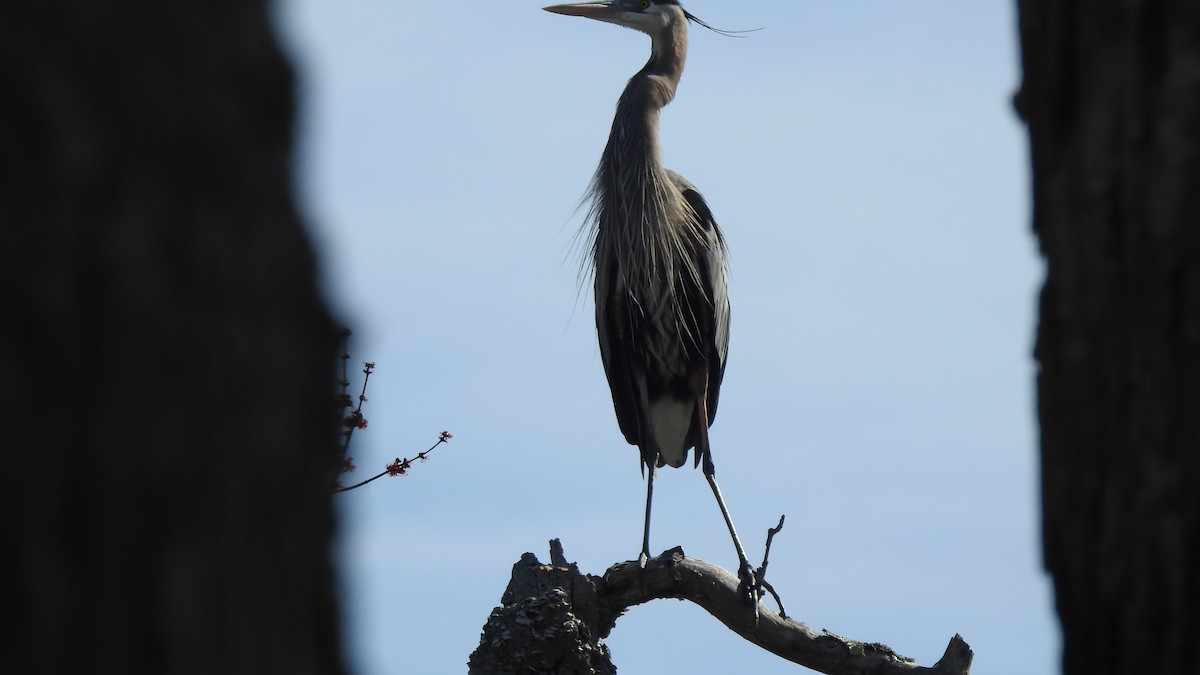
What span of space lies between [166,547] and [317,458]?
0.16m

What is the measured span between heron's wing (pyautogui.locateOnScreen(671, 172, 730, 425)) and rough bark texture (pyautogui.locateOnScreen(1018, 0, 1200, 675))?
6403 millimetres

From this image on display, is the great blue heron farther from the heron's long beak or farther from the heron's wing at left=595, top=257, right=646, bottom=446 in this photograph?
the heron's long beak

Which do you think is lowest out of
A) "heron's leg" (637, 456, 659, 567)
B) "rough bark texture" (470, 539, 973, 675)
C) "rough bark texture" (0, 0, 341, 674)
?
"rough bark texture" (0, 0, 341, 674)

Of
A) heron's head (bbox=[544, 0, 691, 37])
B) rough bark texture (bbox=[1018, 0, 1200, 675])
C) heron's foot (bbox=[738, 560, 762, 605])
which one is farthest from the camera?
heron's head (bbox=[544, 0, 691, 37])

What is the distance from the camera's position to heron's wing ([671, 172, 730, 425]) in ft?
27.3

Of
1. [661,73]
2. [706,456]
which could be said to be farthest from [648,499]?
[661,73]

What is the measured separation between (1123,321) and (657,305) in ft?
21.1

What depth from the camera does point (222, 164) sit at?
1153 millimetres

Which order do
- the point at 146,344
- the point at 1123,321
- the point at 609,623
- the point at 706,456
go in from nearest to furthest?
1. the point at 146,344
2. the point at 1123,321
3. the point at 609,623
4. the point at 706,456

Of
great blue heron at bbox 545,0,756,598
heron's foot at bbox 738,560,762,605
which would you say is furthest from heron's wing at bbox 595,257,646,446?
heron's foot at bbox 738,560,762,605

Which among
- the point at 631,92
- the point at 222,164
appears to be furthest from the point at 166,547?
the point at 631,92

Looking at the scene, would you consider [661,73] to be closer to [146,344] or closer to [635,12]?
[635,12]

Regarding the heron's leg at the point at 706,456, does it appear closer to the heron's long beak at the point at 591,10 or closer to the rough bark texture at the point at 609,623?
the rough bark texture at the point at 609,623

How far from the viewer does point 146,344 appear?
1.09m
